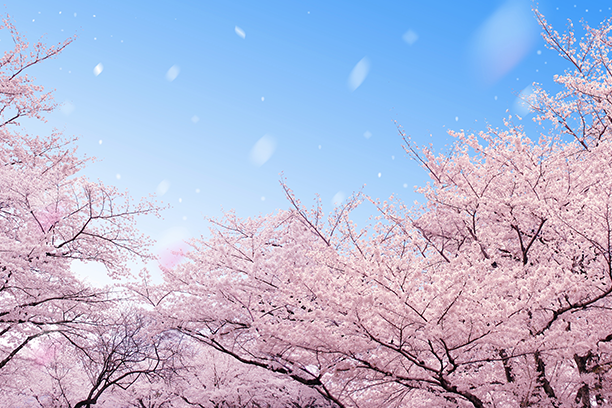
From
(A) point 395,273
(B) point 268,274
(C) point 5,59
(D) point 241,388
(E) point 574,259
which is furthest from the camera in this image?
(D) point 241,388

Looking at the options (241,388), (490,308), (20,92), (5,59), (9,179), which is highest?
(5,59)

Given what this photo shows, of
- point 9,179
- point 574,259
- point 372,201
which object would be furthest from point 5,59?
point 574,259

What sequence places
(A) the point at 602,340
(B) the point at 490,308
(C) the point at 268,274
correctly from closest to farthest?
(B) the point at 490,308 → (A) the point at 602,340 → (C) the point at 268,274

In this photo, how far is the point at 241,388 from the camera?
45.1 feet

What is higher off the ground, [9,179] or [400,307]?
[9,179]

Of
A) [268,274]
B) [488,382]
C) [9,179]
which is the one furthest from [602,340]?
[9,179]

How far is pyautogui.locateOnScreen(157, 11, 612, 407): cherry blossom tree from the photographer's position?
168 inches

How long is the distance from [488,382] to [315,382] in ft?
8.58

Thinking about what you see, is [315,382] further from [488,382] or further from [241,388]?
[241,388]

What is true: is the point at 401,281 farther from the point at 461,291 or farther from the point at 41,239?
the point at 41,239

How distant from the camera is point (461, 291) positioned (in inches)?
157

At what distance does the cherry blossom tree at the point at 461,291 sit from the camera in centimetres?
426

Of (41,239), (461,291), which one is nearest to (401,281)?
(461,291)

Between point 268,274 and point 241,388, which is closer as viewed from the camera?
point 268,274
